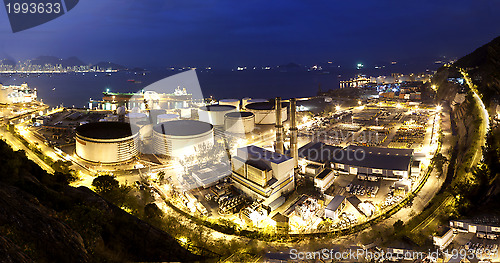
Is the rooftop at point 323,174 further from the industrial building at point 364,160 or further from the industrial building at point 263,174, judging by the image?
the industrial building at point 364,160

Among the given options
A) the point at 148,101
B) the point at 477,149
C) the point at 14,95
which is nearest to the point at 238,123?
the point at 477,149

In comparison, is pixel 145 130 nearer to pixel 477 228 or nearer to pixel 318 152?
pixel 318 152

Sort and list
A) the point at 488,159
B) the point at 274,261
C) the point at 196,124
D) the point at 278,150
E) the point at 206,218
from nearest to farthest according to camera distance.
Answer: the point at 274,261
the point at 206,218
the point at 488,159
the point at 278,150
the point at 196,124

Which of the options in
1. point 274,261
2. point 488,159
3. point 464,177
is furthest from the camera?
point 488,159

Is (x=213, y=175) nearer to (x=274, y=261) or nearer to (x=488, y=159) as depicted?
(x=274, y=261)

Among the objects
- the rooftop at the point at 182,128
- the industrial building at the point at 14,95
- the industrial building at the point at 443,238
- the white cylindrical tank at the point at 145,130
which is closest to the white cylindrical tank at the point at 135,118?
the white cylindrical tank at the point at 145,130

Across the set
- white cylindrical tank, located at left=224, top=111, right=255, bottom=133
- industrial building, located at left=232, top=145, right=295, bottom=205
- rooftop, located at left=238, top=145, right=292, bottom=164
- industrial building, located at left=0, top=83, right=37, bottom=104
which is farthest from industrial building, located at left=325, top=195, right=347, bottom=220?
industrial building, located at left=0, top=83, right=37, bottom=104

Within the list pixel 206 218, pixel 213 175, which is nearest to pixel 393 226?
pixel 206 218
